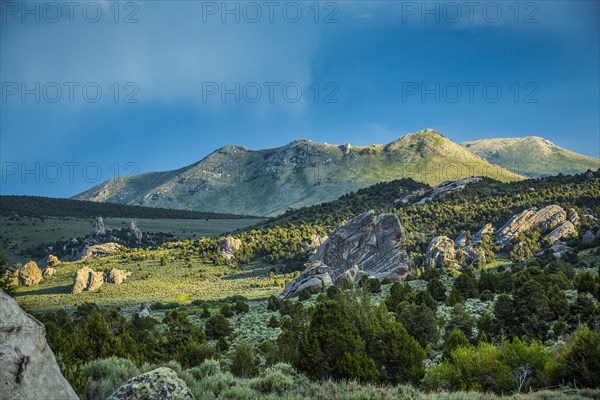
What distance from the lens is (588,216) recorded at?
62.7 metres

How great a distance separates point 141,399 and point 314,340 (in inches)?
349

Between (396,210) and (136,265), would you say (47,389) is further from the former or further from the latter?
(396,210)

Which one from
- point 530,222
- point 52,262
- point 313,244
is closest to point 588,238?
point 530,222

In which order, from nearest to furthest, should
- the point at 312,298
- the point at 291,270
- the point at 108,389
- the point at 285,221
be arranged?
1. the point at 108,389
2. the point at 312,298
3. the point at 291,270
4. the point at 285,221

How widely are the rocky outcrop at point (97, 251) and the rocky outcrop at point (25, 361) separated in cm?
9395

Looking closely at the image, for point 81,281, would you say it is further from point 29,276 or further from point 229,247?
point 229,247

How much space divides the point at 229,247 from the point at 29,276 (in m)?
34.7

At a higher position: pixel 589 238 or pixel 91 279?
pixel 589 238

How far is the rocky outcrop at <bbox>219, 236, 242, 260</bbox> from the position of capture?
83.8 m

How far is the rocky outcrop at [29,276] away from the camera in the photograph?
7138 centimetres

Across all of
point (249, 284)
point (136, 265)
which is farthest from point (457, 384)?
point (136, 265)

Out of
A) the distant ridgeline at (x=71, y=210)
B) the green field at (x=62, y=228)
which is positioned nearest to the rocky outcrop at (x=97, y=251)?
the green field at (x=62, y=228)

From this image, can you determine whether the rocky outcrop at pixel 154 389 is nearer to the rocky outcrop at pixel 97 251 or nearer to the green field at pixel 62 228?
the rocky outcrop at pixel 97 251

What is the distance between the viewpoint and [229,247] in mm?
86062
